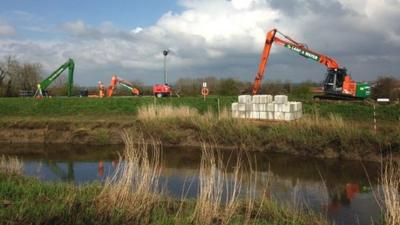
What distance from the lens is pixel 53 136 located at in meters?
24.6

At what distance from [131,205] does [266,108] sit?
48.1 ft

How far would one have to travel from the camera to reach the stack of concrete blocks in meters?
21.5

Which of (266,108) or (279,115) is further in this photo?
(266,108)

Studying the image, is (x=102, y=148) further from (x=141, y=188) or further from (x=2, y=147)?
(x=141, y=188)

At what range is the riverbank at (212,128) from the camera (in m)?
17.8

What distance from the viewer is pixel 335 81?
28.9 meters

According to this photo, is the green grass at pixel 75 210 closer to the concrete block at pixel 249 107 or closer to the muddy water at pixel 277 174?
the muddy water at pixel 277 174

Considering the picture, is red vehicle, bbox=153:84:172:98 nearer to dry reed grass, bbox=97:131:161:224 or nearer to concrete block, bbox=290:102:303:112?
concrete block, bbox=290:102:303:112

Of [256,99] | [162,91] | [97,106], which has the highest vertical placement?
[162,91]

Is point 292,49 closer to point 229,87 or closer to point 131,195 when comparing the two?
point 229,87

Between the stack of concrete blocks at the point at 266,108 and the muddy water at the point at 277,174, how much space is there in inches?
123

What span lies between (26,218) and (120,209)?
1.66 meters

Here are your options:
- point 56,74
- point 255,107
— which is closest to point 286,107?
point 255,107

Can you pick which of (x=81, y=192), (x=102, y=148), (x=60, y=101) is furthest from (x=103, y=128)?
(x=81, y=192)
